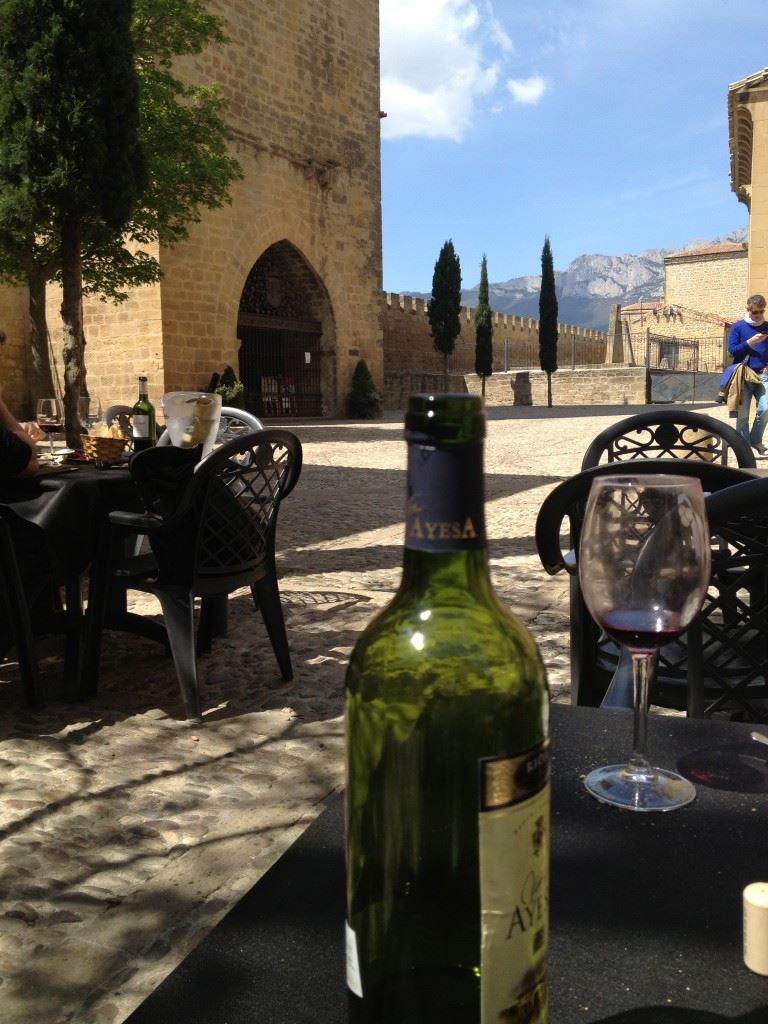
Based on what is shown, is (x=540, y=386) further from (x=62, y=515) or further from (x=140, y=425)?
(x=62, y=515)

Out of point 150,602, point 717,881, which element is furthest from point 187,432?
point 717,881

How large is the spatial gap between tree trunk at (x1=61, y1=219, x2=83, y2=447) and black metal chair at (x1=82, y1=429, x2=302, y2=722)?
8144mm

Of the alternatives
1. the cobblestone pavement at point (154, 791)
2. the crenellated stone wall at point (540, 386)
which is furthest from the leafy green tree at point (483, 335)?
the cobblestone pavement at point (154, 791)

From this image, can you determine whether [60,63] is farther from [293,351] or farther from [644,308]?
[644,308]

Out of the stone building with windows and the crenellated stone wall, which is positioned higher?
the stone building with windows

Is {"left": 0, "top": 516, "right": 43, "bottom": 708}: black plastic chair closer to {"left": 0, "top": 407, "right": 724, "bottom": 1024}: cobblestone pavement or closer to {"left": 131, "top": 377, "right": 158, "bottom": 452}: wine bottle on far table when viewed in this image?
{"left": 0, "top": 407, "right": 724, "bottom": 1024}: cobblestone pavement

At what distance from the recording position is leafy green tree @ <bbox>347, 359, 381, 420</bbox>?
2305cm

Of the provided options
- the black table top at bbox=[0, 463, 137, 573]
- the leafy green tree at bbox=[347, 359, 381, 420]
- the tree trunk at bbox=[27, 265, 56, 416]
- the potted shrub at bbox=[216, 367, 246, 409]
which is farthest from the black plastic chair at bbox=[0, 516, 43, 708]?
the leafy green tree at bbox=[347, 359, 381, 420]

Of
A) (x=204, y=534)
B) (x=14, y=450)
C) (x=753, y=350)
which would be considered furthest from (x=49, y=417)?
(x=753, y=350)

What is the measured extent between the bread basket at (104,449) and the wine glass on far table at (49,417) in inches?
10.2

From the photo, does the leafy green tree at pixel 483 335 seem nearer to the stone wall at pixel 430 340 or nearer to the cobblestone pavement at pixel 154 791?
the stone wall at pixel 430 340

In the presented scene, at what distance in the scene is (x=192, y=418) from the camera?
3395 mm

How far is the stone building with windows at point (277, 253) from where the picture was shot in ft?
60.4

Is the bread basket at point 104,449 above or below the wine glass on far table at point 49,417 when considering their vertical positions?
below
